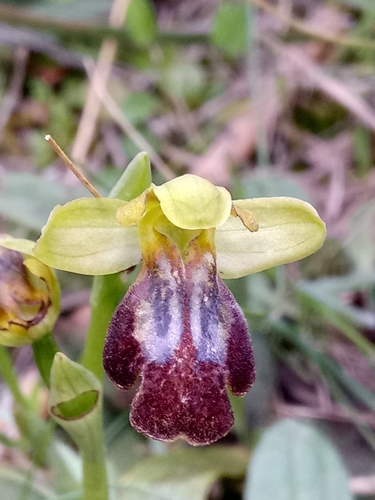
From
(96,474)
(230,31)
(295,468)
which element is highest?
(230,31)

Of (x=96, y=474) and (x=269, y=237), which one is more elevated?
(x=269, y=237)

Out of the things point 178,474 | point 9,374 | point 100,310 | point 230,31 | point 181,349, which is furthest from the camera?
point 230,31

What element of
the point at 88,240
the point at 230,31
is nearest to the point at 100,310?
the point at 88,240

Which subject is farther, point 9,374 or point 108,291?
point 9,374

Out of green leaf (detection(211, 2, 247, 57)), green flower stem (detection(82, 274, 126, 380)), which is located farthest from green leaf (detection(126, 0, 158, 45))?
green flower stem (detection(82, 274, 126, 380))

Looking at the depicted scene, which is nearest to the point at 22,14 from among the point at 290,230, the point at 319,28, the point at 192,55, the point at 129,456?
the point at 192,55

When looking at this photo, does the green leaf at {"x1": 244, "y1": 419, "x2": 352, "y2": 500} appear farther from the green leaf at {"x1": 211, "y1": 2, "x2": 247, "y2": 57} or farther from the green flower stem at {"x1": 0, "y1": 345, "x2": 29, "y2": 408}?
the green leaf at {"x1": 211, "y1": 2, "x2": 247, "y2": 57}

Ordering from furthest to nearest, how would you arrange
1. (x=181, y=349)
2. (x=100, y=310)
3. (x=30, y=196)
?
(x=30, y=196) < (x=100, y=310) < (x=181, y=349)

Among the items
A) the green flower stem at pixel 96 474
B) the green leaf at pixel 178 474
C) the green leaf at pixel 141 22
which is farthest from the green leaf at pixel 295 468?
the green leaf at pixel 141 22

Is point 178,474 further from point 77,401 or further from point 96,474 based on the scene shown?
point 77,401
